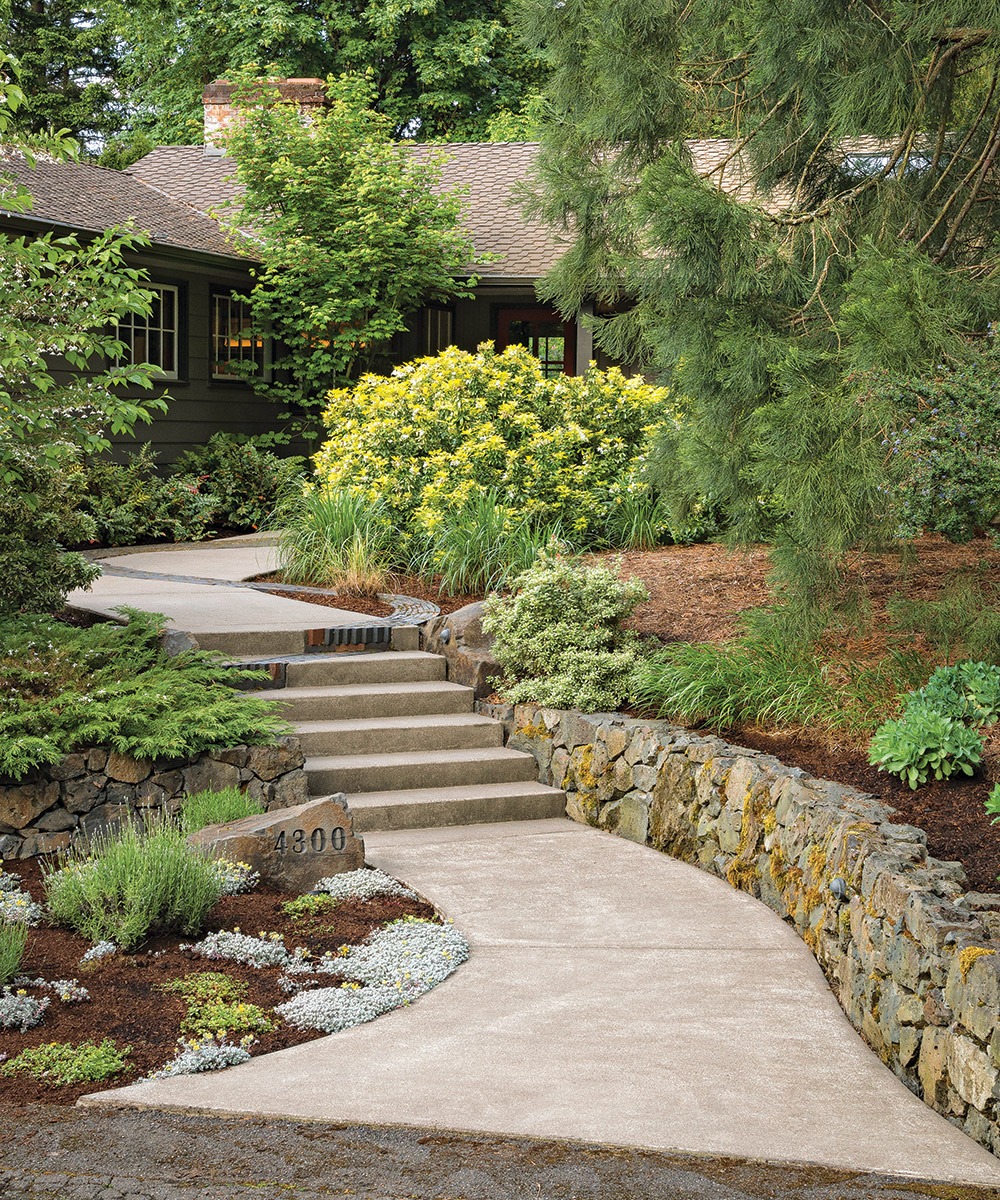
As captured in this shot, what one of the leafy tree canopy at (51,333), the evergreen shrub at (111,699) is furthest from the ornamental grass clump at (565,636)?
the leafy tree canopy at (51,333)

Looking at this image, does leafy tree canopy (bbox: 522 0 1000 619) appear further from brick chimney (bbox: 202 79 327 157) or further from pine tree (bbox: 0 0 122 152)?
pine tree (bbox: 0 0 122 152)

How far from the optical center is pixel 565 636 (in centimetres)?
689

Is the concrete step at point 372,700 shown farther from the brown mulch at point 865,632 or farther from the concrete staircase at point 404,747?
the brown mulch at point 865,632

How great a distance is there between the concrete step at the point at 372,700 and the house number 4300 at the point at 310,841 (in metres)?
1.61

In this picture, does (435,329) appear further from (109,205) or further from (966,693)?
(966,693)

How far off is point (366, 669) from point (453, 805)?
1302mm

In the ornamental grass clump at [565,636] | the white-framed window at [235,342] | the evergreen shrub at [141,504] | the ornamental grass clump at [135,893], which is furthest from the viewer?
the white-framed window at [235,342]

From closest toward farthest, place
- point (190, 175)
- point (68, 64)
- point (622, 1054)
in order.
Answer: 1. point (622, 1054)
2. point (190, 175)
3. point (68, 64)

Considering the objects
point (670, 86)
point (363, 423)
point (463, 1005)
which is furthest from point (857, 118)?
point (363, 423)

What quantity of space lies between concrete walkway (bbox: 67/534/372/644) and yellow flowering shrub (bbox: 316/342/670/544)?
3.71 feet

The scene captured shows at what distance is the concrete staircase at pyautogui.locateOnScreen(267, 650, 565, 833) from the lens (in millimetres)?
6191

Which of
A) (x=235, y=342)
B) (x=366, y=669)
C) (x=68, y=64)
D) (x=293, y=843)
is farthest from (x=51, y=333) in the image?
(x=68, y=64)

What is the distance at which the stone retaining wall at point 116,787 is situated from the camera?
17.8 ft

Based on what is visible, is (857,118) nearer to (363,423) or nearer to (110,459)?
(363,423)
